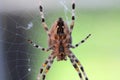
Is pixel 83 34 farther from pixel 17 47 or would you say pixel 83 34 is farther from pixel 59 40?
pixel 59 40

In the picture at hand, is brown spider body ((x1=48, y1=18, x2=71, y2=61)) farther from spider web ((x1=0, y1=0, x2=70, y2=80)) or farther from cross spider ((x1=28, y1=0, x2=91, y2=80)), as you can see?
spider web ((x1=0, y1=0, x2=70, y2=80))

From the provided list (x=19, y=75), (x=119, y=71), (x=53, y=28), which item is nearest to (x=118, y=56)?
(x=119, y=71)

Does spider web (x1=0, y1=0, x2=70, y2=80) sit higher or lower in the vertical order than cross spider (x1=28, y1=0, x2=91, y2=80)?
higher

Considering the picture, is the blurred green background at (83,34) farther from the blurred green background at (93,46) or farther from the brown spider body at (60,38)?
the brown spider body at (60,38)

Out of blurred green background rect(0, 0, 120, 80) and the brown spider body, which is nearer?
the brown spider body

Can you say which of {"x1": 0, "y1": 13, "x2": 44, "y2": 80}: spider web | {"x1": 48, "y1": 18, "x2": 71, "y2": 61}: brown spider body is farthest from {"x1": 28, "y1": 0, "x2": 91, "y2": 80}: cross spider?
{"x1": 0, "y1": 13, "x2": 44, "y2": 80}: spider web

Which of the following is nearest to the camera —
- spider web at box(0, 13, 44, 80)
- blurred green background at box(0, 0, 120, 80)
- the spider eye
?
A: the spider eye
